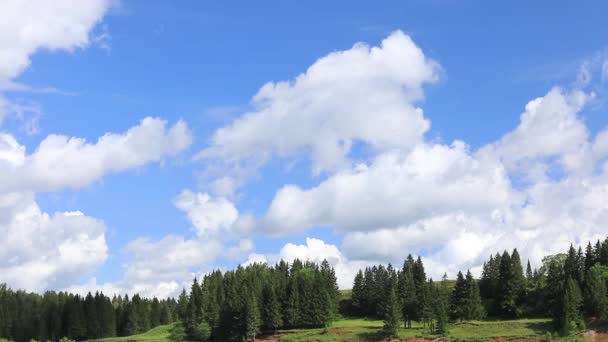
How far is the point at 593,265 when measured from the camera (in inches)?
5910

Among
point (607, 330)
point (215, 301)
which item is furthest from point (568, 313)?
point (215, 301)

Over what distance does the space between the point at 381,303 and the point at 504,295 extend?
92.1 ft

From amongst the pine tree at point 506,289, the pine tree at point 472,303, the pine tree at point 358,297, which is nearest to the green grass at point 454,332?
the pine tree at point 472,303

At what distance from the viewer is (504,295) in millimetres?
150500

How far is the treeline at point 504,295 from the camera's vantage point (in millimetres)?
127250

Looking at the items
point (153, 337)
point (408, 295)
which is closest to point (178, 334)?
point (153, 337)

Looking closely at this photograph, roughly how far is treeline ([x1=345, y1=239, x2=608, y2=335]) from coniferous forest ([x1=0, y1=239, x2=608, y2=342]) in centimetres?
22

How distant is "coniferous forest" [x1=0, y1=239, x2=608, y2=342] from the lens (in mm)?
132000

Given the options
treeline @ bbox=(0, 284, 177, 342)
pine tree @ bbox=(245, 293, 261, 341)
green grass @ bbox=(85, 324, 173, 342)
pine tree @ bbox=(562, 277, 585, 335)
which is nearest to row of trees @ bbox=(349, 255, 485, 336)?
pine tree @ bbox=(562, 277, 585, 335)

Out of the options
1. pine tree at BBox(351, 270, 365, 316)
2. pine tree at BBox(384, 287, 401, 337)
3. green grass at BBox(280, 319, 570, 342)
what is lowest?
green grass at BBox(280, 319, 570, 342)

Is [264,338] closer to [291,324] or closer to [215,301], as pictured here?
[291,324]

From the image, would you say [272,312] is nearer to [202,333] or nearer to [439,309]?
[202,333]

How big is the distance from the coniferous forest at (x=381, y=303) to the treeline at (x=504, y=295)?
22cm

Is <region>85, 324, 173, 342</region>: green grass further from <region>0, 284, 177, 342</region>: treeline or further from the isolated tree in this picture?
the isolated tree
